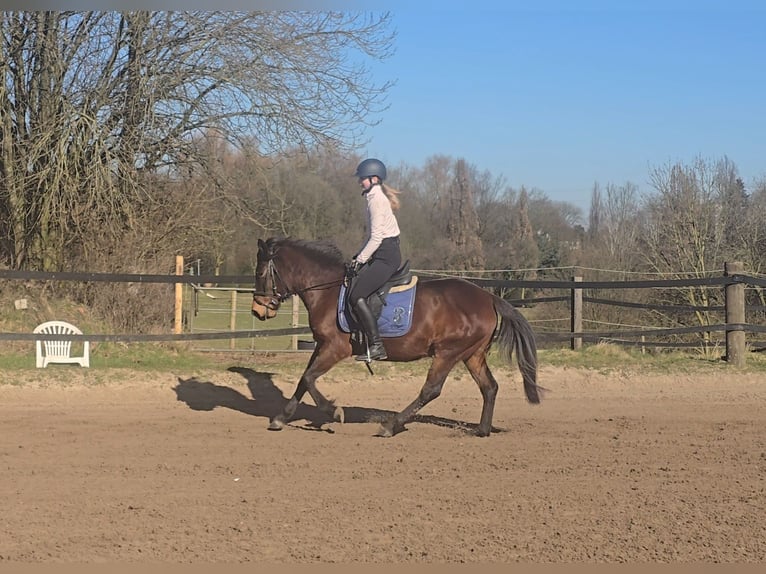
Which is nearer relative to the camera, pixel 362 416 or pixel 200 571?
pixel 200 571

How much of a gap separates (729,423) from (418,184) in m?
39.4

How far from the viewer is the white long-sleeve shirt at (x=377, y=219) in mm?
7953

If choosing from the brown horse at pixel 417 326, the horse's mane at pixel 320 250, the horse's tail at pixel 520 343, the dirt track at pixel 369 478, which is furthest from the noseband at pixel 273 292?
the horse's tail at pixel 520 343

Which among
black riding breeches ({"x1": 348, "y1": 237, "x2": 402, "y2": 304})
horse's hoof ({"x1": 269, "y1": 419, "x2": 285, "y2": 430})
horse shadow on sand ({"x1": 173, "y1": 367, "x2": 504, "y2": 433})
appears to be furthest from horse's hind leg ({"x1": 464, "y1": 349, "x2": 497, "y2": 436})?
horse's hoof ({"x1": 269, "y1": 419, "x2": 285, "y2": 430})

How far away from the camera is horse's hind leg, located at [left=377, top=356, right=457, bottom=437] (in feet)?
26.5

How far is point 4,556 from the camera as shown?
14.3 feet

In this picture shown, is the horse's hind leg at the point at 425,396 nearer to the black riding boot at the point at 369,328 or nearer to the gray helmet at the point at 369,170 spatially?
the black riding boot at the point at 369,328

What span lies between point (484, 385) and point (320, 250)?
2242 millimetres

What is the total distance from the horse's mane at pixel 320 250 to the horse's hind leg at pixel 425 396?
150 centimetres

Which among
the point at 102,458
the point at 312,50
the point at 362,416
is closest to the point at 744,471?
the point at 362,416

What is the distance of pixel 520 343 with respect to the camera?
27.8 ft

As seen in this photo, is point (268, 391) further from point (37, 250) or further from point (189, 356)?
point (37, 250)

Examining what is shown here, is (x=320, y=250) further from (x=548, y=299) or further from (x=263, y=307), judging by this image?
(x=548, y=299)

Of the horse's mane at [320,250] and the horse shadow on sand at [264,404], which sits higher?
the horse's mane at [320,250]
